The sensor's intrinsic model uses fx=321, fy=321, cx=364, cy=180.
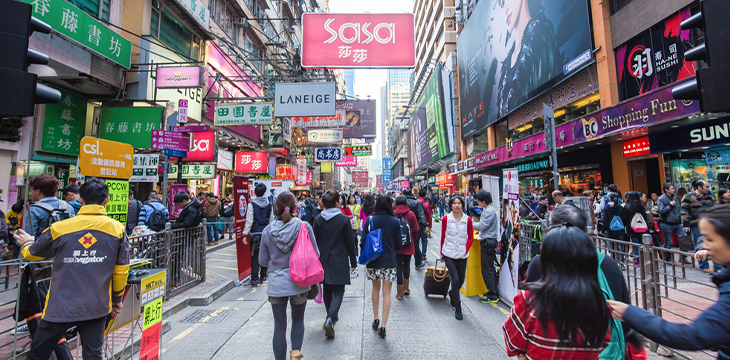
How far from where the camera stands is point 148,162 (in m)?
8.43

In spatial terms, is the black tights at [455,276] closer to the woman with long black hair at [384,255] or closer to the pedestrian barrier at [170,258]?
the woman with long black hair at [384,255]

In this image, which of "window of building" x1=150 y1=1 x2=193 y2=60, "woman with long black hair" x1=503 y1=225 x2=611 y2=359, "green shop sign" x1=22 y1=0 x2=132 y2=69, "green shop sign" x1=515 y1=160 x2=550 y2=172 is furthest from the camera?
"green shop sign" x1=515 y1=160 x2=550 y2=172

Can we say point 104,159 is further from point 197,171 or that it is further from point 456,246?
point 197,171

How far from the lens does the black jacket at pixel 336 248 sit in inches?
163

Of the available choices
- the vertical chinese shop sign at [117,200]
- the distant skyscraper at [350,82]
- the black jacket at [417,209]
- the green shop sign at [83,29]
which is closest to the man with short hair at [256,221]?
the vertical chinese shop sign at [117,200]

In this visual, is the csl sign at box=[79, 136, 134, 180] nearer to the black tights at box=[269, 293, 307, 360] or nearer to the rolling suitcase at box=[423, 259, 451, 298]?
the black tights at box=[269, 293, 307, 360]

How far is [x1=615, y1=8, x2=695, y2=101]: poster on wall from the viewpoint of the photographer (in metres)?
9.69

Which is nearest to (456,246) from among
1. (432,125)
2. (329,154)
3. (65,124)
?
(65,124)

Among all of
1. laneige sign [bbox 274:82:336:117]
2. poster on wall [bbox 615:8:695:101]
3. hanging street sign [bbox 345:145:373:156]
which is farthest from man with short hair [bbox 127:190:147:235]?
hanging street sign [bbox 345:145:373:156]

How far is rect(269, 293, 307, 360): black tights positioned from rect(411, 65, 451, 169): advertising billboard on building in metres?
30.4

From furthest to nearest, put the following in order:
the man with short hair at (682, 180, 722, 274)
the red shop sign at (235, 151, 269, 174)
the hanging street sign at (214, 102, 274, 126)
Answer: the red shop sign at (235, 151, 269, 174)
the hanging street sign at (214, 102, 274, 126)
the man with short hair at (682, 180, 722, 274)

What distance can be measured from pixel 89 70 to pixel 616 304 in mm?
12996

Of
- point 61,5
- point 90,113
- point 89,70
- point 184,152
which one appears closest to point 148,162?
point 184,152

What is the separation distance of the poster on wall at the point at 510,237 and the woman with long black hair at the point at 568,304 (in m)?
3.80
